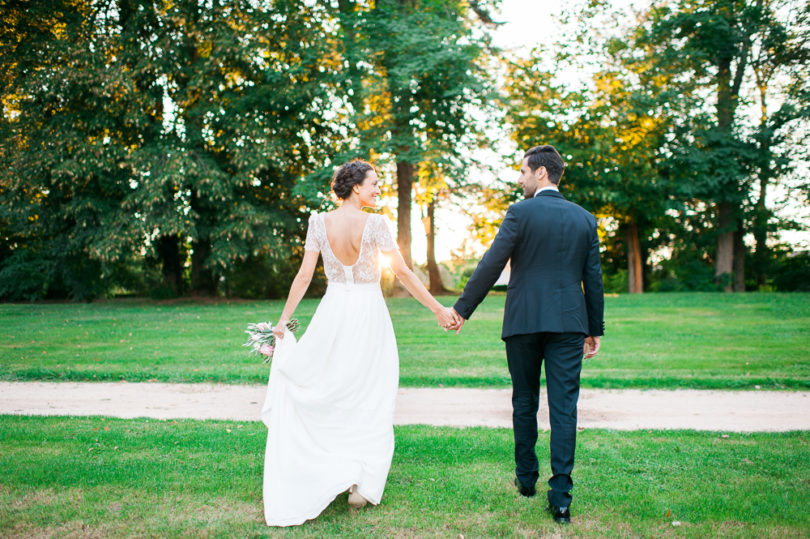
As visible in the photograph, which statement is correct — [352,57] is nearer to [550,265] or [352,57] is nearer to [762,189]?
[550,265]

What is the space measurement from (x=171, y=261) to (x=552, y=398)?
931 inches

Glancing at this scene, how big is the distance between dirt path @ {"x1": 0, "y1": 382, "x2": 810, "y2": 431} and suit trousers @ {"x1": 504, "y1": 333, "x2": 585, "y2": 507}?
6.67ft

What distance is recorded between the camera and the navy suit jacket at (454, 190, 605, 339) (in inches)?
155

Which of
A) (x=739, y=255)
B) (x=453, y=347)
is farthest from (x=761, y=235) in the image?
(x=453, y=347)

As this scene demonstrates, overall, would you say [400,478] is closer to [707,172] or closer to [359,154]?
[359,154]

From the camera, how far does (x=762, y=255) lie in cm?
2903

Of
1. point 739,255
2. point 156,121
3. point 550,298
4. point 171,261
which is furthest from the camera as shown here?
point 739,255

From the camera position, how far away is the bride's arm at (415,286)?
14.0ft

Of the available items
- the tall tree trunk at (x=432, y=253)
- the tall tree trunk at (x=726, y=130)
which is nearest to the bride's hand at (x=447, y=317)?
the tall tree trunk at (x=432, y=253)

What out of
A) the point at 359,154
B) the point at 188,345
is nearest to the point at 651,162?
the point at 359,154

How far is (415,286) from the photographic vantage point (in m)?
4.45

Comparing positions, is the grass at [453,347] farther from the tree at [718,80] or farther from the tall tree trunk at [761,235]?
the tall tree trunk at [761,235]

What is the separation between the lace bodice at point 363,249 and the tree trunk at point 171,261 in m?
21.8

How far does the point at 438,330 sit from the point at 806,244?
70.7 ft
